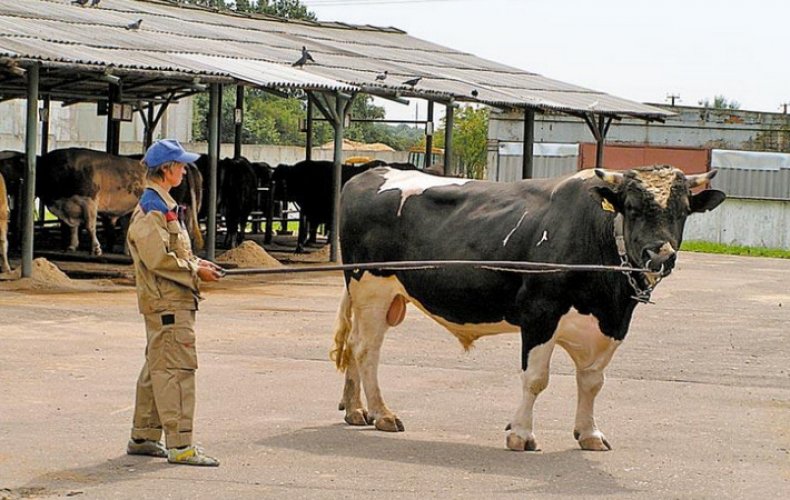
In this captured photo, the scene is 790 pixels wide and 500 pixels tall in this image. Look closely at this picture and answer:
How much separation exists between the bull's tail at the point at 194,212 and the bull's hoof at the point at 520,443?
15399 millimetres

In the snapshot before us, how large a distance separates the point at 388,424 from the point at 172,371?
198cm

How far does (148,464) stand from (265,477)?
742 mm

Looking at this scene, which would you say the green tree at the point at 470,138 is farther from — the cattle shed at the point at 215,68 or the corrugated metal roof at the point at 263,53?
the cattle shed at the point at 215,68

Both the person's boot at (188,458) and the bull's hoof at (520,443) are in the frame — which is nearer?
the person's boot at (188,458)

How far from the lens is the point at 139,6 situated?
3306cm

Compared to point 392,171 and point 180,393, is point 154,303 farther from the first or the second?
point 392,171

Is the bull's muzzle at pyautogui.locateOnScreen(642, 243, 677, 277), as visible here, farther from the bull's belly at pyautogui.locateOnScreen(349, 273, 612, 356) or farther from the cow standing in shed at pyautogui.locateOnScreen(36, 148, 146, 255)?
the cow standing in shed at pyautogui.locateOnScreen(36, 148, 146, 255)

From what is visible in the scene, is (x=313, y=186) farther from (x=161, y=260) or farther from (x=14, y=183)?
(x=161, y=260)

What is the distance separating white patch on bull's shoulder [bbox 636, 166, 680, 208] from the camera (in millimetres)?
9125

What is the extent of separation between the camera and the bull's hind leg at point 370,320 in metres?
10.5

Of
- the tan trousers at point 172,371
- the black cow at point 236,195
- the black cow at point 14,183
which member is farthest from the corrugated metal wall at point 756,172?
the tan trousers at point 172,371

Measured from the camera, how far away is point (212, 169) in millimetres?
23531

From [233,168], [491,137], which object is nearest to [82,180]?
[233,168]

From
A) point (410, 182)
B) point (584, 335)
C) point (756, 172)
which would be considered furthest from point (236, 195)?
point (756, 172)
